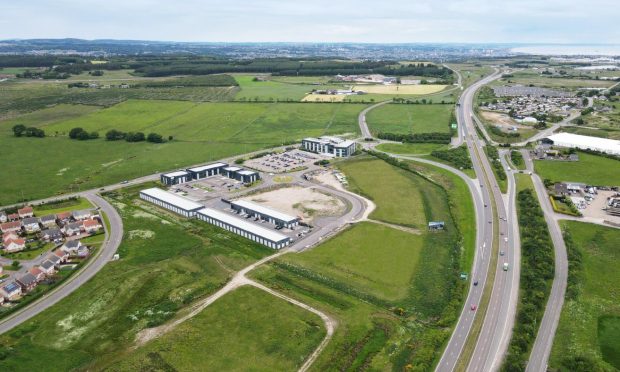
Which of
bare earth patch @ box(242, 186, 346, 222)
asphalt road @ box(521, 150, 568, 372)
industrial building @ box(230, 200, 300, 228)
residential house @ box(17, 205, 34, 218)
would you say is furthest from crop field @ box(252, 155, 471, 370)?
residential house @ box(17, 205, 34, 218)

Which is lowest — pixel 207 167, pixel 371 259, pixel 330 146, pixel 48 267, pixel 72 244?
pixel 371 259

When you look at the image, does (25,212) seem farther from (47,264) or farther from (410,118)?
(410,118)

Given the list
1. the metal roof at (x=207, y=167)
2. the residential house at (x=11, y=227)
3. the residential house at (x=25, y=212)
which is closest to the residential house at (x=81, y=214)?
the residential house at (x=25, y=212)

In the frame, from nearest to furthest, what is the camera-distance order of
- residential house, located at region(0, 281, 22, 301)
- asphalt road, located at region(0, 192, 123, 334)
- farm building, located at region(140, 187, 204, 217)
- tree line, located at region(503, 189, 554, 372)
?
1. tree line, located at region(503, 189, 554, 372)
2. asphalt road, located at region(0, 192, 123, 334)
3. residential house, located at region(0, 281, 22, 301)
4. farm building, located at region(140, 187, 204, 217)

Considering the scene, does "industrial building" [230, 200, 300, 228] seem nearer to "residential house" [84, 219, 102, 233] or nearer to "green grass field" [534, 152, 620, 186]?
"residential house" [84, 219, 102, 233]

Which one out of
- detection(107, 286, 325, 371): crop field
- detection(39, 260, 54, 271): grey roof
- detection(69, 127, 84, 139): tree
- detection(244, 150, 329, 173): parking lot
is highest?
detection(69, 127, 84, 139): tree

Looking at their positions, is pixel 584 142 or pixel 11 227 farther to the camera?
pixel 584 142

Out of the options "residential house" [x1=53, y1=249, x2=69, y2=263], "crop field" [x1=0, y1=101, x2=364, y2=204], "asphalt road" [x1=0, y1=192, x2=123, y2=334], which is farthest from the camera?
"crop field" [x1=0, y1=101, x2=364, y2=204]

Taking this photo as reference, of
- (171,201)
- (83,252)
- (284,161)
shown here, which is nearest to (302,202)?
(171,201)
